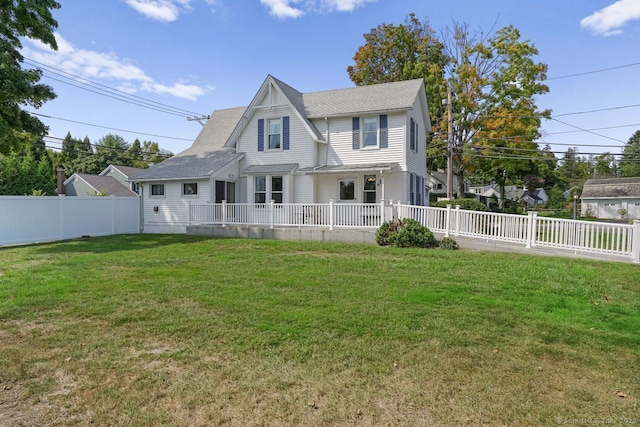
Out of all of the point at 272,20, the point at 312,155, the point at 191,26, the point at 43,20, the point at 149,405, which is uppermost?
the point at 272,20

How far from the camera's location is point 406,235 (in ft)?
38.0

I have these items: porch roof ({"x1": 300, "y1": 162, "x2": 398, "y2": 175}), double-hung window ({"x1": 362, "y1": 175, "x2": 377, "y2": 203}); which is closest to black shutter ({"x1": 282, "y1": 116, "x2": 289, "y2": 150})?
porch roof ({"x1": 300, "y1": 162, "x2": 398, "y2": 175})

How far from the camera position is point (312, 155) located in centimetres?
1692

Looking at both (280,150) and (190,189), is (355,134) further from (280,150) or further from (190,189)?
(190,189)

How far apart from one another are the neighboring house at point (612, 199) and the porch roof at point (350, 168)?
42942mm

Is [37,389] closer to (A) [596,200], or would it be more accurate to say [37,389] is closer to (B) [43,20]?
(B) [43,20]

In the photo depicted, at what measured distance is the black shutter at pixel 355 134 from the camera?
1661 centimetres

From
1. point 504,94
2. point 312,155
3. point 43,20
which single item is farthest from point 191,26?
point 504,94

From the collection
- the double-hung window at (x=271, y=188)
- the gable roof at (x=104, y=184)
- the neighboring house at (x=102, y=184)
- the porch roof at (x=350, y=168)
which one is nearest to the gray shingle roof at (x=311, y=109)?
the porch roof at (x=350, y=168)

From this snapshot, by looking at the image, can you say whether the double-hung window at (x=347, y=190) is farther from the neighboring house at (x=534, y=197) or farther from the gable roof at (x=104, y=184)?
the neighboring house at (x=534, y=197)

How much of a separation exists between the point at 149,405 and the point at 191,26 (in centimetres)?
1777

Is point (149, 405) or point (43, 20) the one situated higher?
point (43, 20)

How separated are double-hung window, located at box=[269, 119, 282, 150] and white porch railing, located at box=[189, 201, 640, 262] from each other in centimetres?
367

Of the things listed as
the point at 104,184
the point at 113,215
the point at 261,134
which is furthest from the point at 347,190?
the point at 104,184
